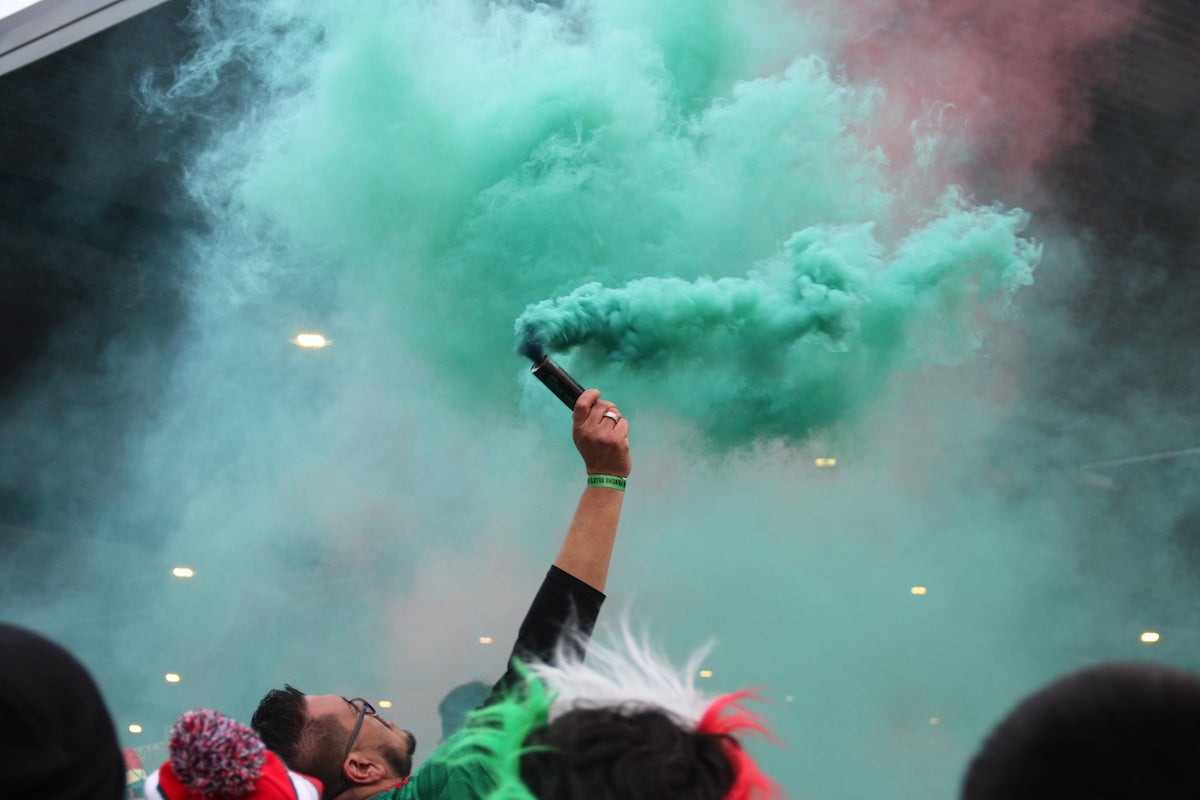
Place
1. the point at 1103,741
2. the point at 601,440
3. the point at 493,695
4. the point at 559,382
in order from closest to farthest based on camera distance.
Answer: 1. the point at 1103,741
2. the point at 493,695
3. the point at 601,440
4. the point at 559,382

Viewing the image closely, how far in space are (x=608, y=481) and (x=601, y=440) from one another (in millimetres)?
61

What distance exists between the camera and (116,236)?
3.26 meters

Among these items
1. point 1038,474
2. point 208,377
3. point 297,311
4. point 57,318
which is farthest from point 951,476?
point 57,318

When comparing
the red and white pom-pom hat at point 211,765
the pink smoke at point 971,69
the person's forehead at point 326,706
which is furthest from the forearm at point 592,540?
the pink smoke at point 971,69

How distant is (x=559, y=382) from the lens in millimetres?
1631

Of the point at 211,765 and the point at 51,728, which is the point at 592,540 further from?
the point at 51,728

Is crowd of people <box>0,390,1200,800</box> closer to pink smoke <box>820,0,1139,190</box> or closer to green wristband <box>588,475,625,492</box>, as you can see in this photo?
green wristband <box>588,475,625,492</box>

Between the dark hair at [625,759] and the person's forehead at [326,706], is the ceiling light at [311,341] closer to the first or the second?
the person's forehead at [326,706]

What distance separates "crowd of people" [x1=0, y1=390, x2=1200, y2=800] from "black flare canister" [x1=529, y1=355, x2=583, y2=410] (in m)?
0.07

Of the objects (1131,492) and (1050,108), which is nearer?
(1050,108)

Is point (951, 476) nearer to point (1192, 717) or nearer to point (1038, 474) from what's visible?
point (1038, 474)

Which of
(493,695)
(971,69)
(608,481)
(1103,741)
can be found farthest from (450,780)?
(971,69)

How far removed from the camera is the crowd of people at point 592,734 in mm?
652

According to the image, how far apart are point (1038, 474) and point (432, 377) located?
182 cm
